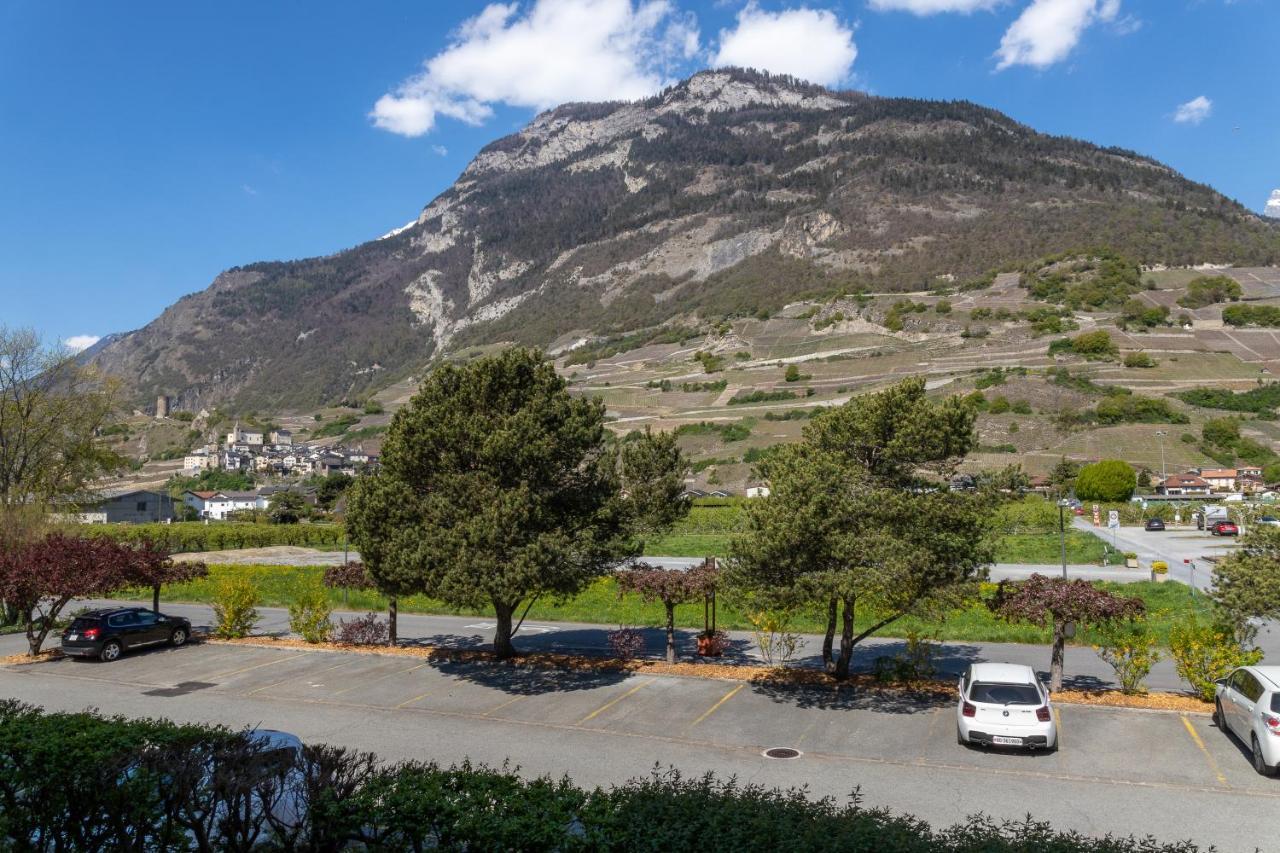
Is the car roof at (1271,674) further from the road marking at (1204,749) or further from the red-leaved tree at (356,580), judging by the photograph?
the red-leaved tree at (356,580)

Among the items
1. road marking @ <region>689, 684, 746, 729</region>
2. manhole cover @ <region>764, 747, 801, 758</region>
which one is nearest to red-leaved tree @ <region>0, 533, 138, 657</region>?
road marking @ <region>689, 684, 746, 729</region>

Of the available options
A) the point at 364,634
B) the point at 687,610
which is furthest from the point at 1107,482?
the point at 364,634

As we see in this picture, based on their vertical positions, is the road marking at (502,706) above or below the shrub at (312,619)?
below

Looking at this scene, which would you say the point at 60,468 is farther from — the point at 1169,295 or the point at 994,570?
the point at 1169,295

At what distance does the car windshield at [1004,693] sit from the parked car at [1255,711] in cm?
286

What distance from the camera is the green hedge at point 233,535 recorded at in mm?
59594

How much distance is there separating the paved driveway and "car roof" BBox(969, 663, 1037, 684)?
1.13 metres

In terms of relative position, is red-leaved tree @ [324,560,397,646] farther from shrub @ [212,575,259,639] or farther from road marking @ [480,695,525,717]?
road marking @ [480,695,525,717]

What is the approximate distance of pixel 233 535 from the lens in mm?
62156

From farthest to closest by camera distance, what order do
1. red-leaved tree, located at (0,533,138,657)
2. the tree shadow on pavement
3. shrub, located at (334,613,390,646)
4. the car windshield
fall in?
shrub, located at (334,613,390,646) → red-leaved tree, located at (0,533,138,657) → the tree shadow on pavement → the car windshield

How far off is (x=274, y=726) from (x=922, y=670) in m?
13.1

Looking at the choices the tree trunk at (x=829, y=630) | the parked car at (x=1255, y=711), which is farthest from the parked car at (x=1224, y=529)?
the tree trunk at (x=829, y=630)

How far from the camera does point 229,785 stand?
256 inches

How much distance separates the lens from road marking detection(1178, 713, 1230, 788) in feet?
37.4
